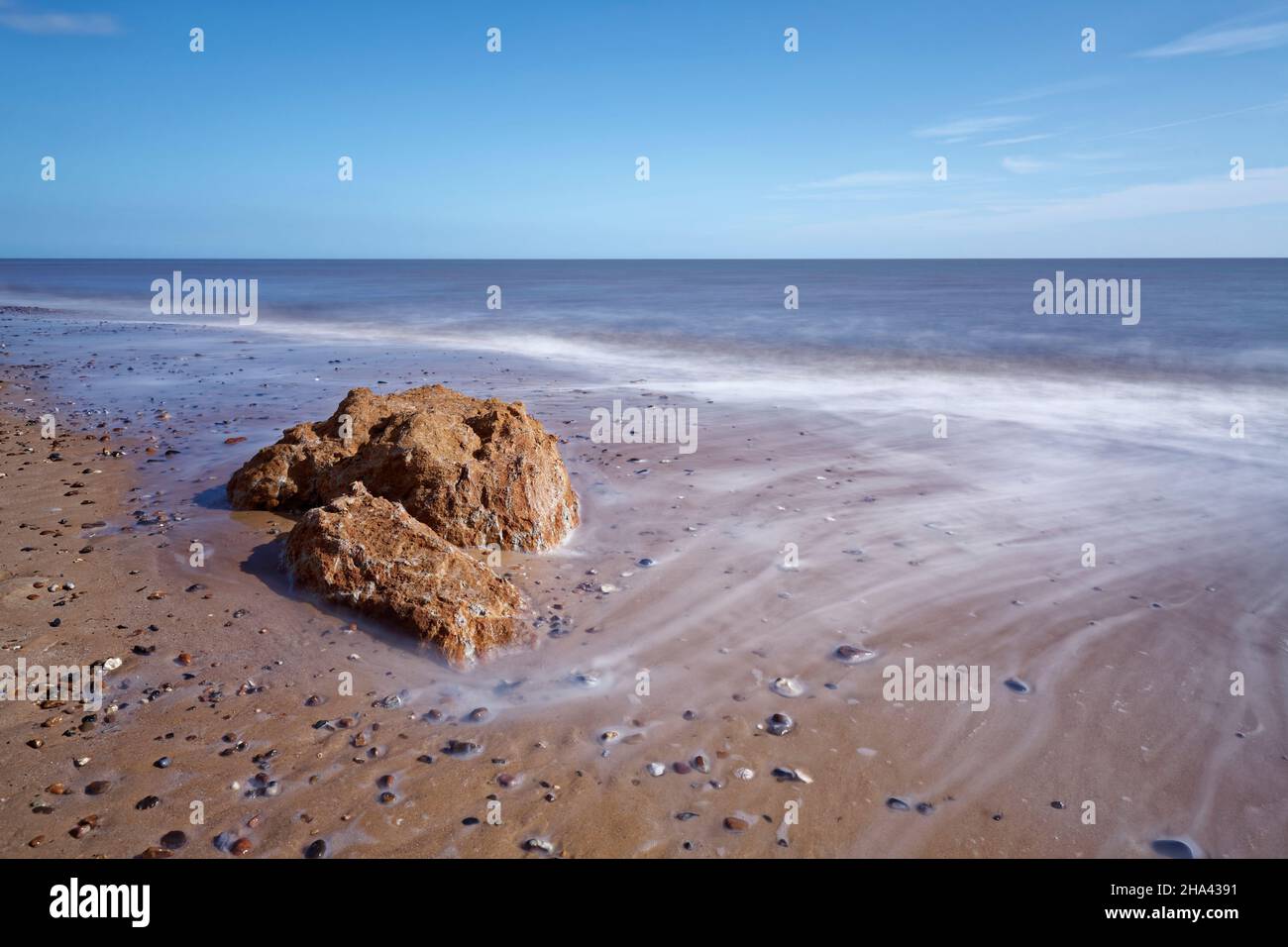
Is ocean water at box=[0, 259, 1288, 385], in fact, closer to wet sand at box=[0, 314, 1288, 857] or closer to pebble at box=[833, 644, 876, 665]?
wet sand at box=[0, 314, 1288, 857]

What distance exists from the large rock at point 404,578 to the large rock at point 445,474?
0.78 metres

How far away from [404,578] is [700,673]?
209cm

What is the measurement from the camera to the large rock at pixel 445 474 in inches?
260

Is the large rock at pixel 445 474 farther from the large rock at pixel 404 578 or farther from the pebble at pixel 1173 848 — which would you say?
the pebble at pixel 1173 848

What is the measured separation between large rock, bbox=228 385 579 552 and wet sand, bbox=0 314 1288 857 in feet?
1.07

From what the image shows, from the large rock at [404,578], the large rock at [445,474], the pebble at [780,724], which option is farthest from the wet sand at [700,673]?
the large rock at [445,474]

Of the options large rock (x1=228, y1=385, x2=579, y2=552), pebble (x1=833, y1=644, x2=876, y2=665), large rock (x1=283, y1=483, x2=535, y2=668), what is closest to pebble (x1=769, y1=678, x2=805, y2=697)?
pebble (x1=833, y1=644, x2=876, y2=665)

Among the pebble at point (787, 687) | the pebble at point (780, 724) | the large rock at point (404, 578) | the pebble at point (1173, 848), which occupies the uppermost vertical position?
the large rock at point (404, 578)

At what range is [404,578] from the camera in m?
5.29

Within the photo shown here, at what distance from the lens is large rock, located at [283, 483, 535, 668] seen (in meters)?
5.02

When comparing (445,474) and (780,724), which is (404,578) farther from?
(780,724)

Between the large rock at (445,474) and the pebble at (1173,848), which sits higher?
the large rock at (445,474)

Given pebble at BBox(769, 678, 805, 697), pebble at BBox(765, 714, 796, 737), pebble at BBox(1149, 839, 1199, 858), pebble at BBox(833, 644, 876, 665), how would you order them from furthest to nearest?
pebble at BBox(833, 644, 876, 665) < pebble at BBox(769, 678, 805, 697) < pebble at BBox(765, 714, 796, 737) < pebble at BBox(1149, 839, 1199, 858)
